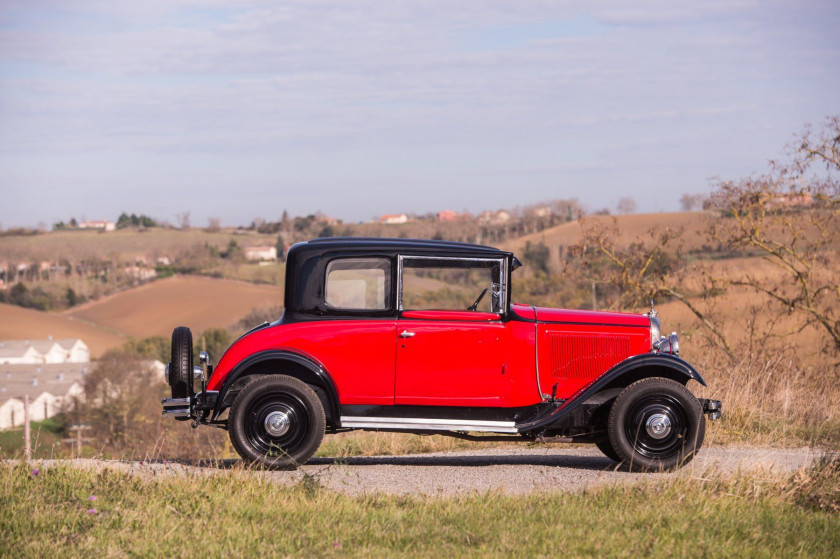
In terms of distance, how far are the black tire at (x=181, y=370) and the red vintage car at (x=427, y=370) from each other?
0.01m

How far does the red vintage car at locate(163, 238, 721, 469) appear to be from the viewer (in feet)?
24.6

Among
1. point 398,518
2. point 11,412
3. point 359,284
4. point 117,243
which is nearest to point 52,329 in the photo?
point 11,412

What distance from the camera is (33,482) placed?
246 inches

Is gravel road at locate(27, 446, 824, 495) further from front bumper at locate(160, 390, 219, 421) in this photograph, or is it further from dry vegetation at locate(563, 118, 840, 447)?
dry vegetation at locate(563, 118, 840, 447)

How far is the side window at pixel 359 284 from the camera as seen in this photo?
7777 mm

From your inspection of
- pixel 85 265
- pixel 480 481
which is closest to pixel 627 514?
pixel 480 481

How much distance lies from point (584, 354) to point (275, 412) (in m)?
2.90

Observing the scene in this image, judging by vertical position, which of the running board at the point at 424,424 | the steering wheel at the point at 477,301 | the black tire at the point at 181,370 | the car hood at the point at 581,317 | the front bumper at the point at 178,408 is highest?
the steering wheel at the point at 477,301

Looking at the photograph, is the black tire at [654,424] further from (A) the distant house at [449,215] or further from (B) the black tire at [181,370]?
(A) the distant house at [449,215]

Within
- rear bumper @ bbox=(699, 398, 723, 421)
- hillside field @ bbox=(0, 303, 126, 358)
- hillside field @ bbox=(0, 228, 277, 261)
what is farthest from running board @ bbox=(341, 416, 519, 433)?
hillside field @ bbox=(0, 228, 277, 261)

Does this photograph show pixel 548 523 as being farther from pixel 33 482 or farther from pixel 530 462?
pixel 33 482

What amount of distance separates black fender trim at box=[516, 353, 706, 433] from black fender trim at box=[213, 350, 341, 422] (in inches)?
67.1

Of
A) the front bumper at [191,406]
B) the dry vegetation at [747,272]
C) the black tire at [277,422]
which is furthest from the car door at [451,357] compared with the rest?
the dry vegetation at [747,272]

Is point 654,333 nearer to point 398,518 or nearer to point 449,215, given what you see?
point 398,518
